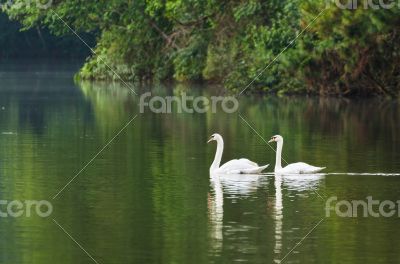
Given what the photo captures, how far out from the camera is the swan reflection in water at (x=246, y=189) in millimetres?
17484

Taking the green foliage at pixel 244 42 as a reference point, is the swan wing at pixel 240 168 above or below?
below

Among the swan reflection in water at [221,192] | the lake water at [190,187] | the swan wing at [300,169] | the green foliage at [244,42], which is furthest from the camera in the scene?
the green foliage at [244,42]

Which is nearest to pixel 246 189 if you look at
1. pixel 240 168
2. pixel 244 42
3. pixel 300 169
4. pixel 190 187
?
pixel 190 187

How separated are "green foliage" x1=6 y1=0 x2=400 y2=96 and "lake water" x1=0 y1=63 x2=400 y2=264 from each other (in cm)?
544

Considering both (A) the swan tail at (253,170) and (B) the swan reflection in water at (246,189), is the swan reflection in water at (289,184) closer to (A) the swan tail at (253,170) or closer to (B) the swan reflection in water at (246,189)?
(B) the swan reflection in water at (246,189)

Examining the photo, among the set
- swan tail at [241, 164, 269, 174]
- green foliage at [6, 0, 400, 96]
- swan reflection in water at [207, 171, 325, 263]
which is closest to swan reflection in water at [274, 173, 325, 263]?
swan reflection in water at [207, 171, 325, 263]

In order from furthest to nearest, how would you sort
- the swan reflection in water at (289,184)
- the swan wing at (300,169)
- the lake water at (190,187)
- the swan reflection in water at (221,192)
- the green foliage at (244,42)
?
1. the green foliage at (244,42)
2. the swan wing at (300,169)
3. the swan reflection in water at (289,184)
4. the swan reflection in water at (221,192)
5. the lake water at (190,187)

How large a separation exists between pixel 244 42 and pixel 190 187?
3063cm

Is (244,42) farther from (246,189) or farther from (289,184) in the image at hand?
(246,189)

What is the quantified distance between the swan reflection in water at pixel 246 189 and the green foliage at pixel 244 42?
22.4m

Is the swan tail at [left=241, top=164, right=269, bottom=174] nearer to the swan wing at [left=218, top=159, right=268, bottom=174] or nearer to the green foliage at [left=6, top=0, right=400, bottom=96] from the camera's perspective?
the swan wing at [left=218, top=159, right=268, bottom=174]

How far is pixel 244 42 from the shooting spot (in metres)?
52.6

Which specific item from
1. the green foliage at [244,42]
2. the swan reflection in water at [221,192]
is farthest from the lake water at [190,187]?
the green foliage at [244,42]

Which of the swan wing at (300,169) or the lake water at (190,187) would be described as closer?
the lake water at (190,187)
